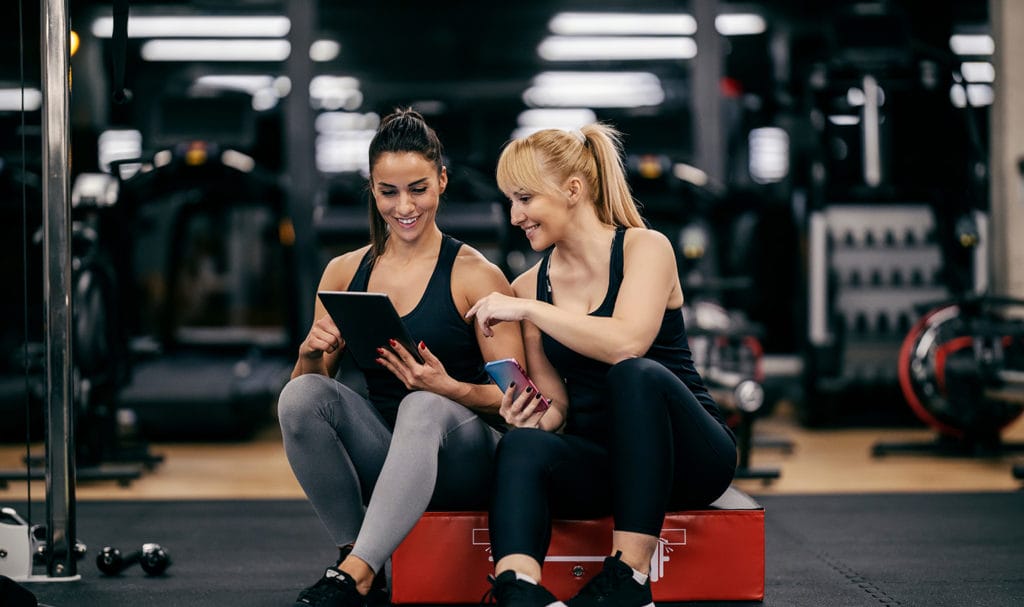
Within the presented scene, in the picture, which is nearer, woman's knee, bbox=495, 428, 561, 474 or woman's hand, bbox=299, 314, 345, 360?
woman's knee, bbox=495, 428, 561, 474

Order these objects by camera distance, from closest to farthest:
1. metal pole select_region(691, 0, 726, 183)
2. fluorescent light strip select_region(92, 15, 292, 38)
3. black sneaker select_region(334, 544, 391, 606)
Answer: black sneaker select_region(334, 544, 391, 606), metal pole select_region(691, 0, 726, 183), fluorescent light strip select_region(92, 15, 292, 38)

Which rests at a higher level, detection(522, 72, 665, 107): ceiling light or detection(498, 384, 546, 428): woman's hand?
detection(522, 72, 665, 107): ceiling light

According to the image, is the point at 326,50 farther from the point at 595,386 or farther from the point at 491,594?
the point at 491,594

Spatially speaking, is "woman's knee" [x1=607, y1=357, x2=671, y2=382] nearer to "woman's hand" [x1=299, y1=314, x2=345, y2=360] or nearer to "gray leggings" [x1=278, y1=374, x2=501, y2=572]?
"gray leggings" [x1=278, y1=374, x2=501, y2=572]

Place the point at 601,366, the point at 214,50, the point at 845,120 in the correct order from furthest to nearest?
the point at 214,50 → the point at 845,120 → the point at 601,366

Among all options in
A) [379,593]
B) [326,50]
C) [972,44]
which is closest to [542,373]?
[379,593]

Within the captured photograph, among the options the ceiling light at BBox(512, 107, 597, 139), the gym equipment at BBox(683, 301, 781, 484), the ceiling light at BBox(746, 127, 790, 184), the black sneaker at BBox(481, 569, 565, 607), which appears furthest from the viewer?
the ceiling light at BBox(512, 107, 597, 139)

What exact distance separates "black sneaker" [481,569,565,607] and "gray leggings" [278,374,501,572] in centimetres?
26

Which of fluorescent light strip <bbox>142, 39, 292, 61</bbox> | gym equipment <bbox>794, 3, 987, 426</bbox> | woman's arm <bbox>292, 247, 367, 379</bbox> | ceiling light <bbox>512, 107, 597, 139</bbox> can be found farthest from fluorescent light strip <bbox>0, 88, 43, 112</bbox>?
ceiling light <bbox>512, 107, 597, 139</bbox>

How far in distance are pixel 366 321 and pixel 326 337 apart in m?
0.18

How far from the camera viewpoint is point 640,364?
215 cm

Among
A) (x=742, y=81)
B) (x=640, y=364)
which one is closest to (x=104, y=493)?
(x=640, y=364)

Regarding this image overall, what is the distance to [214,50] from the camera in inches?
479

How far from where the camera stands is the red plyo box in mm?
2350
